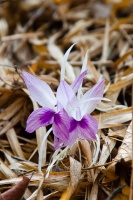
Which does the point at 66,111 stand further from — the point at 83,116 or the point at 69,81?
the point at 69,81

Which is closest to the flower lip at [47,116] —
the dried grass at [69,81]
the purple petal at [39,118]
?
the purple petal at [39,118]

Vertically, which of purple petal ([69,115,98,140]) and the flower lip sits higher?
the flower lip

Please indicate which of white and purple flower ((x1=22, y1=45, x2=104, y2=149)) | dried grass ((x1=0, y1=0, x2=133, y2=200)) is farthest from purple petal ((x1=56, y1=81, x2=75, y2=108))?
dried grass ((x1=0, y1=0, x2=133, y2=200))

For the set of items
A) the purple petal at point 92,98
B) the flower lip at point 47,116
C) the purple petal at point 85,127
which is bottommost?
the purple petal at point 85,127

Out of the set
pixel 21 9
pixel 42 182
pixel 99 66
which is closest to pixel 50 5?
pixel 21 9

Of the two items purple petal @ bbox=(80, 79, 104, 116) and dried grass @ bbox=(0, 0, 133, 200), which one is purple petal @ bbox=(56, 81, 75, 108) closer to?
purple petal @ bbox=(80, 79, 104, 116)

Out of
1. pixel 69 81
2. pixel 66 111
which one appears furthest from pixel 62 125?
pixel 69 81

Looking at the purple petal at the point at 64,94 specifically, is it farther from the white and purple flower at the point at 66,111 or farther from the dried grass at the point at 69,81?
the dried grass at the point at 69,81
